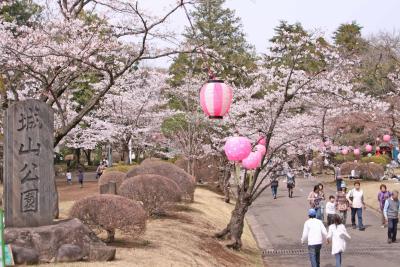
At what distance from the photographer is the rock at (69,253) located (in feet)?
29.2

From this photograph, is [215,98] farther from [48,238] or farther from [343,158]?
[343,158]

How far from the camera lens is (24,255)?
8602 mm

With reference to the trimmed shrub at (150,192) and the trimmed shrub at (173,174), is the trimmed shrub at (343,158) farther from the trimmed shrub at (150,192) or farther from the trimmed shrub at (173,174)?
the trimmed shrub at (150,192)

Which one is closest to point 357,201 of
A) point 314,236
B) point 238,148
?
point 314,236

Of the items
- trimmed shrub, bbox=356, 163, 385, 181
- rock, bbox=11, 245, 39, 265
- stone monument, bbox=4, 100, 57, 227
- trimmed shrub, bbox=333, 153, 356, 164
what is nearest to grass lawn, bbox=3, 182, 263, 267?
rock, bbox=11, 245, 39, 265

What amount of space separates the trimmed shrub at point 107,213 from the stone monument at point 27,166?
154 centimetres

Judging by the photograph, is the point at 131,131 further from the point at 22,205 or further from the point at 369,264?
the point at 22,205

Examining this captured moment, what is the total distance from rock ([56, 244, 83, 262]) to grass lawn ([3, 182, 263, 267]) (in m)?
0.15

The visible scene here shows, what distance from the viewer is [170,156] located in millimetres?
39844

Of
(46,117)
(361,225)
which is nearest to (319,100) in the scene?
(361,225)

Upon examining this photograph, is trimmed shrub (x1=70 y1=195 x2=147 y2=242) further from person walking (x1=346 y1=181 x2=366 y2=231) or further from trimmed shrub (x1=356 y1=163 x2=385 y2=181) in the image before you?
trimmed shrub (x1=356 y1=163 x2=385 y2=181)

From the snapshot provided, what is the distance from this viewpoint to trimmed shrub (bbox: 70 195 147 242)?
10863 millimetres

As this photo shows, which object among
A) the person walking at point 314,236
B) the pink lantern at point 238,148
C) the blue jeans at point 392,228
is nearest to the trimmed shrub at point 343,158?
the blue jeans at point 392,228

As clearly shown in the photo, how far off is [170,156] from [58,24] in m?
27.5
